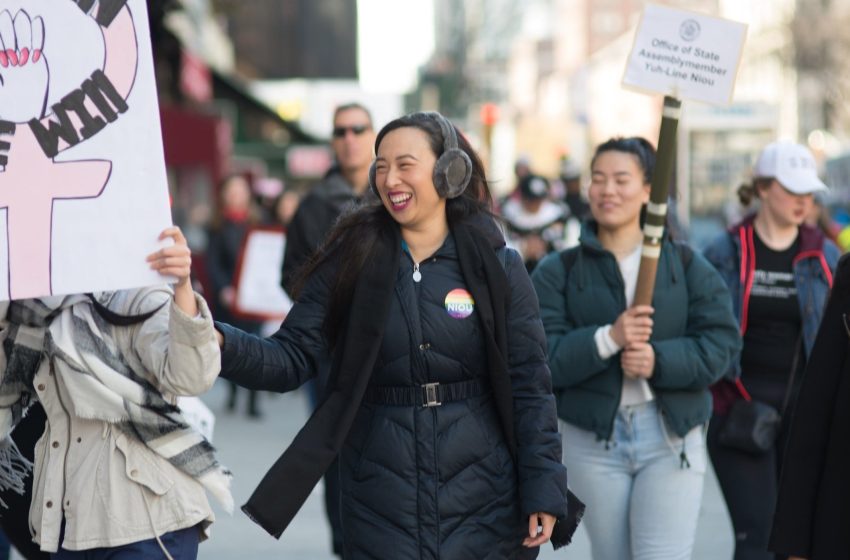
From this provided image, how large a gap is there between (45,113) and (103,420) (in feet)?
2.71

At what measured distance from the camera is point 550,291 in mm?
5492

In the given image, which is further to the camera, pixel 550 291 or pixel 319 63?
pixel 319 63

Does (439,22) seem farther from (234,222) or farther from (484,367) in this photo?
(484,367)

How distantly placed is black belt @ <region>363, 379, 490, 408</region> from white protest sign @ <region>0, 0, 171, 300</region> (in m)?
0.78

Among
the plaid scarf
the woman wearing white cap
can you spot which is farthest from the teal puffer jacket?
the plaid scarf

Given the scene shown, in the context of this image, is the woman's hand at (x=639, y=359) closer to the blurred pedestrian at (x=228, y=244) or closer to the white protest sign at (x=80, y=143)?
the white protest sign at (x=80, y=143)

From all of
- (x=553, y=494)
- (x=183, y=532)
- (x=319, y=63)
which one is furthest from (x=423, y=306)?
(x=319, y=63)

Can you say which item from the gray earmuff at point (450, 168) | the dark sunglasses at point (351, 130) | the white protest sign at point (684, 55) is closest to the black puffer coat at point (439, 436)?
the gray earmuff at point (450, 168)

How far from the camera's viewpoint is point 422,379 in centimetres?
416

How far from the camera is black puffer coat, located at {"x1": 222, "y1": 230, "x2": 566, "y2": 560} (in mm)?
4121

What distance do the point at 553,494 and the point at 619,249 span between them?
5.32 feet

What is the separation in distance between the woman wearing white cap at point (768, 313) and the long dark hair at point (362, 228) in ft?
6.67

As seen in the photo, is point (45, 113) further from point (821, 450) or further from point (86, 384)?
point (821, 450)

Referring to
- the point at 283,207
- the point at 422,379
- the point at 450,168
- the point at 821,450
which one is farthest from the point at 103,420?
the point at 283,207
